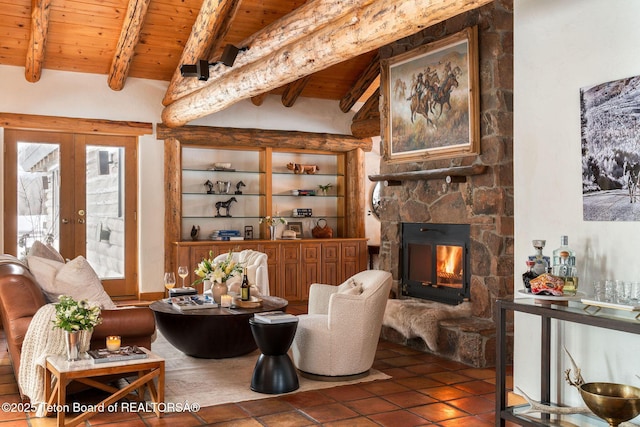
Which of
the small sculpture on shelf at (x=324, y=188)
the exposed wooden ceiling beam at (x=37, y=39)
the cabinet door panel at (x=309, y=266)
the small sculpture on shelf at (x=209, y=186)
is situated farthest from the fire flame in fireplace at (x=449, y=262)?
the exposed wooden ceiling beam at (x=37, y=39)

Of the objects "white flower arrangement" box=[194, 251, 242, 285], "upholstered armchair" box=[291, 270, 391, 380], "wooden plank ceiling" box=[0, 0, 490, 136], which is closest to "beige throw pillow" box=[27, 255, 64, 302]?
"white flower arrangement" box=[194, 251, 242, 285]

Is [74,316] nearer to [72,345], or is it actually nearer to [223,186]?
[72,345]

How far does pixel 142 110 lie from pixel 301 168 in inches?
99.1

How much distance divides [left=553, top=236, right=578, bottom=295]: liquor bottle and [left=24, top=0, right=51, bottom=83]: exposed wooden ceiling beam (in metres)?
5.96

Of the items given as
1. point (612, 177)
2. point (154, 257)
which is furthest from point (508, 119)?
point (154, 257)

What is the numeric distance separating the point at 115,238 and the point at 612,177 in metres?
7.00

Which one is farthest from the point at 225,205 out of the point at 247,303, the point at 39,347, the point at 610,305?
the point at 610,305

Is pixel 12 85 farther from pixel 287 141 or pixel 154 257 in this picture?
pixel 287 141

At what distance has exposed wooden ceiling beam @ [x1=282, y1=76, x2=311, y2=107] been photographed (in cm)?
923

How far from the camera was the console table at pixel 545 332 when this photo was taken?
9.70 ft

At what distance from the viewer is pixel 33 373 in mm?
4105

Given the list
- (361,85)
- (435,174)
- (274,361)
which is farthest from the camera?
(361,85)

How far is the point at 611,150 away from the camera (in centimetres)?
329

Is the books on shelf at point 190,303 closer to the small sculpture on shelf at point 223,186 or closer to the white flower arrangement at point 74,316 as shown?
the white flower arrangement at point 74,316
